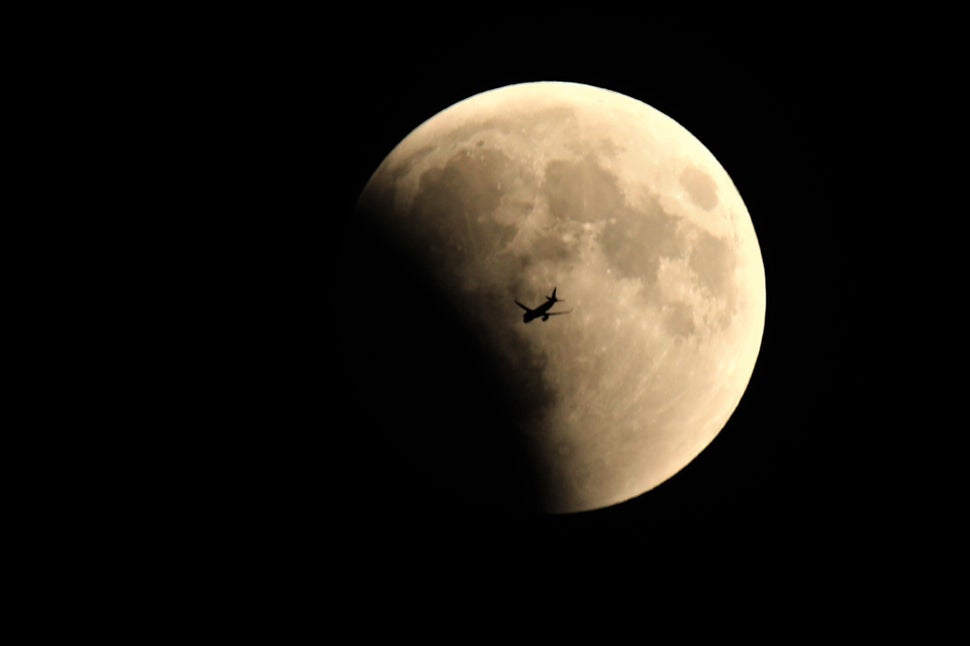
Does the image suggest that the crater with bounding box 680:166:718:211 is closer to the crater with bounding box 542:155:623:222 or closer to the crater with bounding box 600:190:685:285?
the crater with bounding box 600:190:685:285

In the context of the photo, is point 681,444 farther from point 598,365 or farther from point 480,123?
point 480,123

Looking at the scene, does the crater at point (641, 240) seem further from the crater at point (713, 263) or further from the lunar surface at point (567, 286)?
the crater at point (713, 263)

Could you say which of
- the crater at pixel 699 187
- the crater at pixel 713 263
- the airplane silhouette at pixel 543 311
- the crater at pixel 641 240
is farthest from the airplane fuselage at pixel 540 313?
the crater at pixel 699 187

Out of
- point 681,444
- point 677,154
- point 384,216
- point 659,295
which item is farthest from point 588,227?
point 681,444

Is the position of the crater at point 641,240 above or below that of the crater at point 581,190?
below

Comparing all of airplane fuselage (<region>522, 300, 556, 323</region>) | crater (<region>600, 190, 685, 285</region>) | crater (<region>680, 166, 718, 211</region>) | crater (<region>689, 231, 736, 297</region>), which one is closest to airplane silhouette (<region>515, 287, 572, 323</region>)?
airplane fuselage (<region>522, 300, 556, 323</region>)
